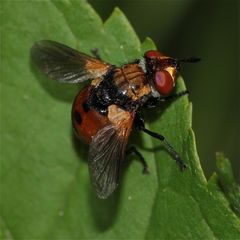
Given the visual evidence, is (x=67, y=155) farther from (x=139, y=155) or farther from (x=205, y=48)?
(x=205, y=48)

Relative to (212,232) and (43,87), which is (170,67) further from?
(212,232)

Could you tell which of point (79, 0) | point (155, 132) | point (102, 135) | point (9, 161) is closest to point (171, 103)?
point (155, 132)

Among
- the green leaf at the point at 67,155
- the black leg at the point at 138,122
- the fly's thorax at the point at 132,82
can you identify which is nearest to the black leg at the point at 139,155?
the green leaf at the point at 67,155

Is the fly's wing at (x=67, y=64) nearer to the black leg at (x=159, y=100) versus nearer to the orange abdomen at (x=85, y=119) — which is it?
the orange abdomen at (x=85, y=119)

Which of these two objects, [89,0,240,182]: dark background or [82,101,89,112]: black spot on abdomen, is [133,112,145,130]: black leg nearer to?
[82,101,89,112]: black spot on abdomen

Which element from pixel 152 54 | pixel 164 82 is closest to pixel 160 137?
pixel 164 82

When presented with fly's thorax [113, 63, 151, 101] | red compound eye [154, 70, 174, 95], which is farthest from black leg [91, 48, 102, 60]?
red compound eye [154, 70, 174, 95]
